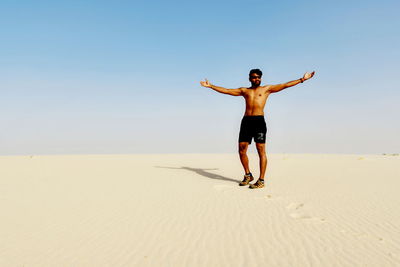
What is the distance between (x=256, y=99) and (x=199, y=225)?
3.31 m

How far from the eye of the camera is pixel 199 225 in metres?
3.60

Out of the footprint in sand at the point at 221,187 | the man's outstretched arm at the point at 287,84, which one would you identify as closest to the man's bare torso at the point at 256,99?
the man's outstretched arm at the point at 287,84

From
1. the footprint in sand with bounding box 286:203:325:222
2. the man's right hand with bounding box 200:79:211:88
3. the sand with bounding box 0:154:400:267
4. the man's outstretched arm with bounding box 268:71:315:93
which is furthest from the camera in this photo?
the man's right hand with bounding box 200:79:211:88

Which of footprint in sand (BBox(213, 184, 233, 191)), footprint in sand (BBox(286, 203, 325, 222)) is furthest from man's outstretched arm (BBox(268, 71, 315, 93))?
footprint in sand (BBox(286, 203, 325, 222))

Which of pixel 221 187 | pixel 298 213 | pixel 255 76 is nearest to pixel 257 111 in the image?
pixel 255 76

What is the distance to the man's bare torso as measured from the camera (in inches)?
233

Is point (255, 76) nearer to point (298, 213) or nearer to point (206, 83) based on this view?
point (206, 83)

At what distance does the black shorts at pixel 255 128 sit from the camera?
589 centimetres

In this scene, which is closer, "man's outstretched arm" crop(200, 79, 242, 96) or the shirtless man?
the shirtless man

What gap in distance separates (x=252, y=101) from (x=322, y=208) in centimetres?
264

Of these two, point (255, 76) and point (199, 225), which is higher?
point (255, 76)

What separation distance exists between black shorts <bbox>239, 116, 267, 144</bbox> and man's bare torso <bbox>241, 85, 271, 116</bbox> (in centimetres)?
12

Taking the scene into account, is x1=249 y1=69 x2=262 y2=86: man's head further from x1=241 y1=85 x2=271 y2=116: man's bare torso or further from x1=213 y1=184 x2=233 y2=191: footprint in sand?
x1=213 y1=184 x2=233 y2=191: footprint in sand

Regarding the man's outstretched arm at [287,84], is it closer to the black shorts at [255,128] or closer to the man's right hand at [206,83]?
the black shorts at [255,128]
